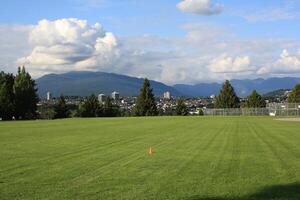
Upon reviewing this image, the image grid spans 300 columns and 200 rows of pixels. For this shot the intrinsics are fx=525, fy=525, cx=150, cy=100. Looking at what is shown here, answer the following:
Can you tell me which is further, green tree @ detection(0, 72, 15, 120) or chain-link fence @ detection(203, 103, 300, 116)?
chain-link fence @ detection(203, 103, 300, 116)

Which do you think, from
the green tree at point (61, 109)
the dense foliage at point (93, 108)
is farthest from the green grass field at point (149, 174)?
the dense foliage at point (93, 108)

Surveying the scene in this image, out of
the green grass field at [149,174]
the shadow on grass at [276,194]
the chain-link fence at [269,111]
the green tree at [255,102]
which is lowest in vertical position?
the shadow on grass at [276,194]

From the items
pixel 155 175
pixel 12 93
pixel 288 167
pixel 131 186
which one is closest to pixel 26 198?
pixel 131 186

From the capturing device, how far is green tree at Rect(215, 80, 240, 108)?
500ft

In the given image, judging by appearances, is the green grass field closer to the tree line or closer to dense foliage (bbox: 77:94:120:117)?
the tree line

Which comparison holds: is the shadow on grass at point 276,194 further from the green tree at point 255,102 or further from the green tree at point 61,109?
the green tree at point 255,102

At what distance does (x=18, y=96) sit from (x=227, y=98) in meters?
66.7

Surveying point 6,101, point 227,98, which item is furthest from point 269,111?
point 6,101

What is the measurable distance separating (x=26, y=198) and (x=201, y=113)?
136470 millimetres

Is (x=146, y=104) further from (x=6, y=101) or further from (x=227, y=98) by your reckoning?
(x=6, y=101)

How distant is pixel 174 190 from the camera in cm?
1289

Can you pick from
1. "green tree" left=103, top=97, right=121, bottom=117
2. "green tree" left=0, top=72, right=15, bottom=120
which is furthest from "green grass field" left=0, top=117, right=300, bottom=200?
"green tree" left=103, top=97, right=121, bottom=117

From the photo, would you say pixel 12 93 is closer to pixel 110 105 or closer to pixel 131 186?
pixel 110 105

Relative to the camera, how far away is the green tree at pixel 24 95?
109m
